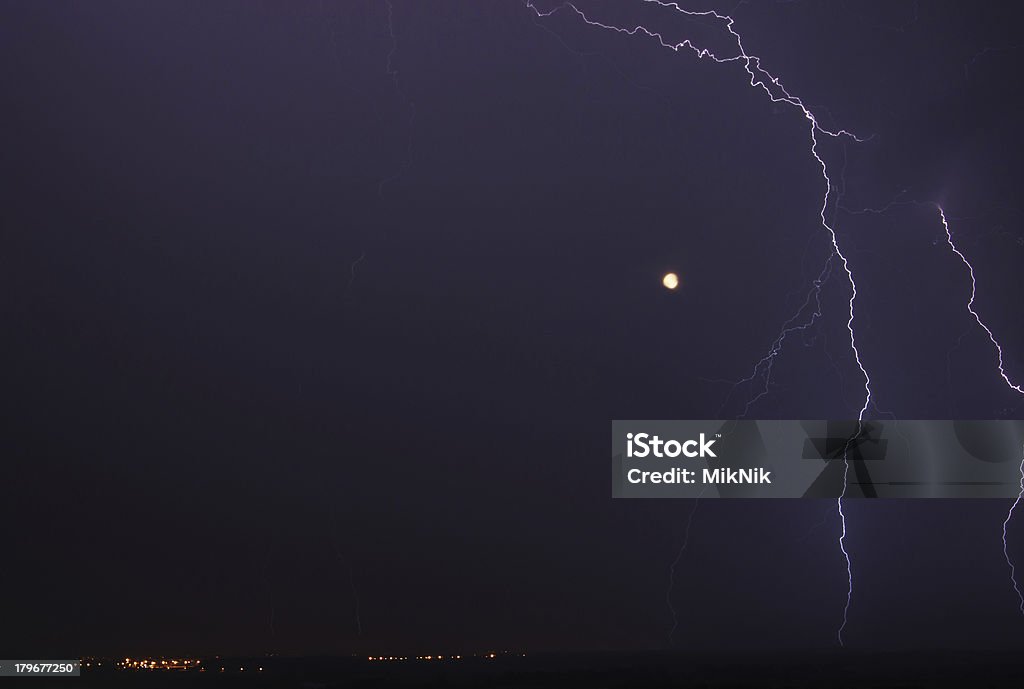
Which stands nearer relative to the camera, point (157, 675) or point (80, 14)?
point (157, 675)

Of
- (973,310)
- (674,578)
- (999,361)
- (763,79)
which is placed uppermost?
(763,79)

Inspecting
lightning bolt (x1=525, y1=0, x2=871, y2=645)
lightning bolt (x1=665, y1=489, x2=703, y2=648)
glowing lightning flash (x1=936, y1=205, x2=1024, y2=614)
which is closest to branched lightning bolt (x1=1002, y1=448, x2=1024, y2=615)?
glowing lightning flash (x1=936, y1=205, x2=1024, y2=614)

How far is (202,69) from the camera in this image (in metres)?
2.67

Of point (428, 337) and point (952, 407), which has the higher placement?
point (428, 337)

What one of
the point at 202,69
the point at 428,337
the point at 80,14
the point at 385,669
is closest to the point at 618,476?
the point at 428,337

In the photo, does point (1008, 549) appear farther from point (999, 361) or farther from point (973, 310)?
point (973, 310)

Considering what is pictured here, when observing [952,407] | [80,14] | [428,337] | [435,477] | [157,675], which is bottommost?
[157,675]

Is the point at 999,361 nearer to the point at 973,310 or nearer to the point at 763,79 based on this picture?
the point at 973,310

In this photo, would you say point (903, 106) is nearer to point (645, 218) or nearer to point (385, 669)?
point (645, 218)

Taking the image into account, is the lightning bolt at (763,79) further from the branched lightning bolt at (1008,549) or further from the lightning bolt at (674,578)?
the lightning bolt at (674,578)

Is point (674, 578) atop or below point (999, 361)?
below

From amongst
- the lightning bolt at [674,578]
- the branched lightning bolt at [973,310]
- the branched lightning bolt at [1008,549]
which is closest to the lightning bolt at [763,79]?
→ the branched lightning bolt at [973,310]

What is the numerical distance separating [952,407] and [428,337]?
1598 millimetres

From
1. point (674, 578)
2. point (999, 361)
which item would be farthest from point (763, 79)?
point (674, 578)
